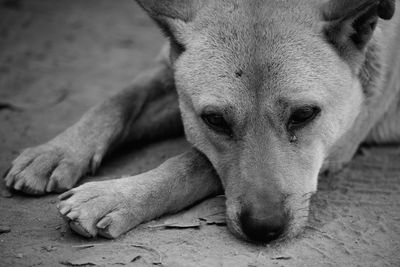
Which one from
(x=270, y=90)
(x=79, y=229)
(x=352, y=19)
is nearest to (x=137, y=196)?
(x=79, y=229)

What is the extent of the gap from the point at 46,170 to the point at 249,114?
4.91ft

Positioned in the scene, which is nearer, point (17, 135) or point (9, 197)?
point (9, 197)

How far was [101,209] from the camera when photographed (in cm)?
372

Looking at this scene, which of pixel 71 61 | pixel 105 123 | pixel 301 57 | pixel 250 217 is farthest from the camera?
pixel 71 61

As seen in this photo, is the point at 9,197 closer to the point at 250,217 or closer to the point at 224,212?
the point at 224,212

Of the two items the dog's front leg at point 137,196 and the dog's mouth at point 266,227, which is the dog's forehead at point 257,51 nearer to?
the dog's front leg at point 137,196

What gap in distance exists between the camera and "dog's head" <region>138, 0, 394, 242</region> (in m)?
3.66

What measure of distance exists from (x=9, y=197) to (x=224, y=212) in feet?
4.82

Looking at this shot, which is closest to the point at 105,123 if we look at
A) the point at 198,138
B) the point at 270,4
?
the point at 198,138

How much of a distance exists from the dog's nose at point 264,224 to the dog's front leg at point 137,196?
605 mm

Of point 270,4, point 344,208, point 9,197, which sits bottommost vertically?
point 344,208

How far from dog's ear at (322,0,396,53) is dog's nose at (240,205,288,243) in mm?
1175

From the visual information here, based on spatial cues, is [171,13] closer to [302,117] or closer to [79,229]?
[302,117]

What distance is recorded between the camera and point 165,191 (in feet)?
13.1
